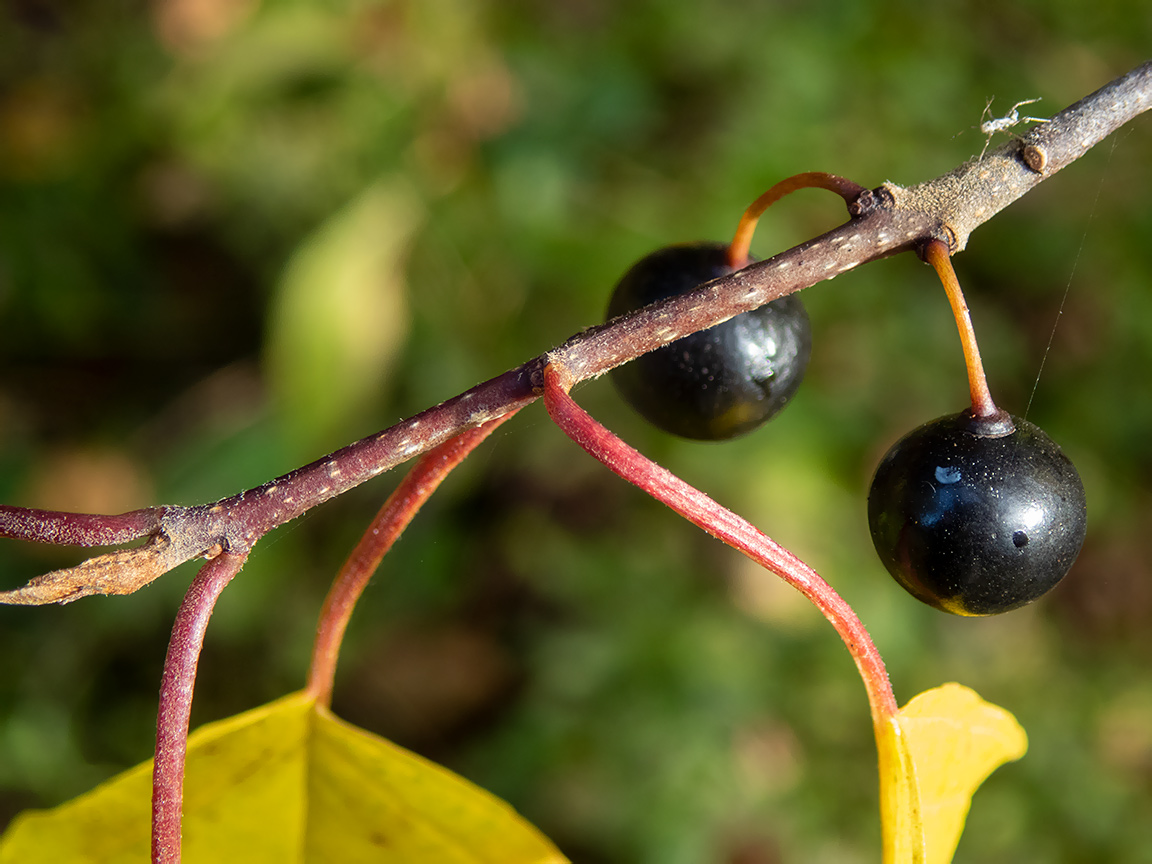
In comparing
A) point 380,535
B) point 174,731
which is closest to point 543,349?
point 380,535

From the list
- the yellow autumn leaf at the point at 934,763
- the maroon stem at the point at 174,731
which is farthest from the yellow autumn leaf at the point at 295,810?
the yellow autumn leaf at the point at 934,763

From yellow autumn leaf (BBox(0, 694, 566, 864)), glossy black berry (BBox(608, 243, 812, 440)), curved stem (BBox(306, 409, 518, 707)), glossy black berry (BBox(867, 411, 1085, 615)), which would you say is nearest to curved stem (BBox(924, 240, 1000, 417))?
glossy black berry (BBox(867, 411, 1085, 615))

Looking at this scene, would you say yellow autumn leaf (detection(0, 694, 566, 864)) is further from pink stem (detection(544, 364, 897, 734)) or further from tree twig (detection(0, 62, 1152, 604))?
pink stem (detection(544, 364, 897, 734))

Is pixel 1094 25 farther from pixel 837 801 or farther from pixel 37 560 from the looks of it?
pixel 37 560

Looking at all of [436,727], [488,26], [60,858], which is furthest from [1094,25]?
[60,858]

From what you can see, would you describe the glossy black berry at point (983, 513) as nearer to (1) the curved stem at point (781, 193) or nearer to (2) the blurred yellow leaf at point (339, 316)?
(1) the curved stem at point (781, 193)

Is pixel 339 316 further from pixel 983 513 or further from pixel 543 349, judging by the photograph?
pixel 983 513
